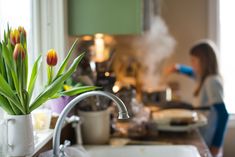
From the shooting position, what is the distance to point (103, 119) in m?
1.86

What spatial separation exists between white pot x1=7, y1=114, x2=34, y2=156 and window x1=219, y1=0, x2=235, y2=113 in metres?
2.56

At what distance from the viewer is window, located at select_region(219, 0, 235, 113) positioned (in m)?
3.41

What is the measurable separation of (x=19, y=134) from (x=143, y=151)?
747 mm

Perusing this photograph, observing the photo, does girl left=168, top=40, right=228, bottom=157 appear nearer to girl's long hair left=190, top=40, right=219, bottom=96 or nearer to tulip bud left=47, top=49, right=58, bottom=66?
girl's long hair left=190, top=40, right=219, bottom=96

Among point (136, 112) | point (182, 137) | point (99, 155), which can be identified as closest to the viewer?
point (99, 155)

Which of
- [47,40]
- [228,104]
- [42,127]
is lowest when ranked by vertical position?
[228,104]

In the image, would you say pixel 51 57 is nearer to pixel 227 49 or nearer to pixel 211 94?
pixel 211 94

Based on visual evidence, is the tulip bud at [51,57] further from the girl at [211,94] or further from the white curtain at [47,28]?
the girl at [211,94]

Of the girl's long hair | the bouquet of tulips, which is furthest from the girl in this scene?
the bouquet of tulips

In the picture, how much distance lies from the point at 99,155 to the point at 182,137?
58cm

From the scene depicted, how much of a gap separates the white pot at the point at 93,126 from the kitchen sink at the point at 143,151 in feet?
0.25

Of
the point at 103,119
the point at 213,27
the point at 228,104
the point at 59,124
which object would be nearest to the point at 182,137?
the point at 103,119

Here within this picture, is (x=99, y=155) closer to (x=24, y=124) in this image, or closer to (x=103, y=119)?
(x=103, y=119)

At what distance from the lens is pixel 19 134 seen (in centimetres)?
119
